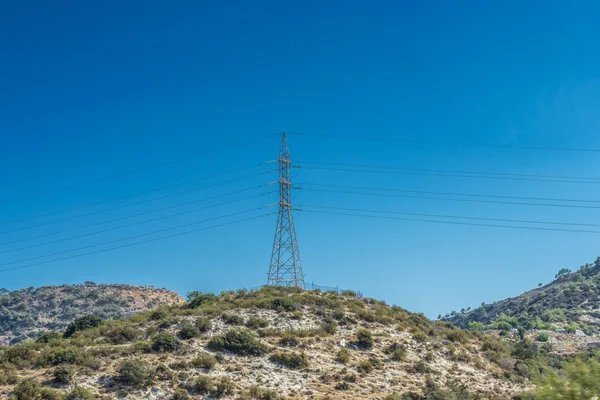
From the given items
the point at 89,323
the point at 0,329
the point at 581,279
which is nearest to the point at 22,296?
the point at 0,329

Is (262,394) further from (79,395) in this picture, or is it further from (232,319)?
(232,319)

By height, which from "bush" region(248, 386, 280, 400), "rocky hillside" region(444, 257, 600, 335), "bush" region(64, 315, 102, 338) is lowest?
"bush" region(248, 386, 280, 400)

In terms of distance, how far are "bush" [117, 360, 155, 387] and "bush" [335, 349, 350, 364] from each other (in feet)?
44.3

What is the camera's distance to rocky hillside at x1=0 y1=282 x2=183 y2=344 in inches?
3258

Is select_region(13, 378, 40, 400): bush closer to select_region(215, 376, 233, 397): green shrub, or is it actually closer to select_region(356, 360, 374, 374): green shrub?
select_region(215, 376, 233, 397): green shrub

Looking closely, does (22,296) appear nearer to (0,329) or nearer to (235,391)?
(0,329)

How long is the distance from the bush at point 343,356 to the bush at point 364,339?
2.56 m

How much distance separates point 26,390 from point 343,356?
21011 mm

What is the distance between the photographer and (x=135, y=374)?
34.2 meters

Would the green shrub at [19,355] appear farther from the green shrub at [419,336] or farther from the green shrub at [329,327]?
the green shrub at [419,336]

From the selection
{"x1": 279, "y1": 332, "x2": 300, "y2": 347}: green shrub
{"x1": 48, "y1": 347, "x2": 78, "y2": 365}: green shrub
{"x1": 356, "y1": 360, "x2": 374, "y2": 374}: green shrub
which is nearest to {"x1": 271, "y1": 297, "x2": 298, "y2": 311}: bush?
{"x1": 279, "y1": 332, "x2": 300, "y2": 347}: green shrub

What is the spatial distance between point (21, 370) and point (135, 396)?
9.82m

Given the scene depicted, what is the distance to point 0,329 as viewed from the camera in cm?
8231

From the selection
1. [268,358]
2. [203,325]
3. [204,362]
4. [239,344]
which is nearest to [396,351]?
[268,358]
